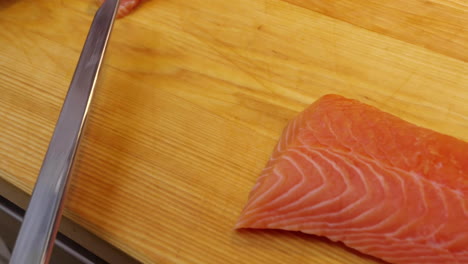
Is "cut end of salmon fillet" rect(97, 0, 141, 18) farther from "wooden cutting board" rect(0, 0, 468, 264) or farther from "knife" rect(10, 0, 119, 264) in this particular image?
"knife" rect(10, 0, 119, 264)

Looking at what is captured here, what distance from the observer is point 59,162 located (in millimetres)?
1272

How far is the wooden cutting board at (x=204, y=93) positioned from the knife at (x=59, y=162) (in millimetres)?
116

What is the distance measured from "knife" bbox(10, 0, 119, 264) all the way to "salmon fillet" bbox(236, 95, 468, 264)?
0.50m

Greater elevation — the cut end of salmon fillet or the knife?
the cut end of salmon fillet

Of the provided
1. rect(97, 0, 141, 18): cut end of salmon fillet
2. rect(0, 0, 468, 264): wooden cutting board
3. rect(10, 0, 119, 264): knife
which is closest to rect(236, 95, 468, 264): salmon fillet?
rect(0, 0, 468, 264): wooden cutting board

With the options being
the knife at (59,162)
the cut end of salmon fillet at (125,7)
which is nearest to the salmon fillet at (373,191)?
the knife at (59,162)

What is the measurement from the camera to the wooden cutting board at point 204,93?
1.30m

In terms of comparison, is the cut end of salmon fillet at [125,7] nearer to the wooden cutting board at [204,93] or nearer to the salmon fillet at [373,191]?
the wooden cutting board at [204,93]

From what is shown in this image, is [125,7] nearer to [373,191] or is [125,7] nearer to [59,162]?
[59,162]

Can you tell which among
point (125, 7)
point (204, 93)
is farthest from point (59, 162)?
point (125, 7)

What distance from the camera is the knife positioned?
114 centimetres

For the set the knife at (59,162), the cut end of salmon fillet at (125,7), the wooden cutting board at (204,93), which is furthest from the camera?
the cut end of salmon fillet at (125,7)

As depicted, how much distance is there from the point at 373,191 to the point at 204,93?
2.19ft

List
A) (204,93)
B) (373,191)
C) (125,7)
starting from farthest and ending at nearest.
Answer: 1. (125,7)
2. (204,93)
3. (373,191)
